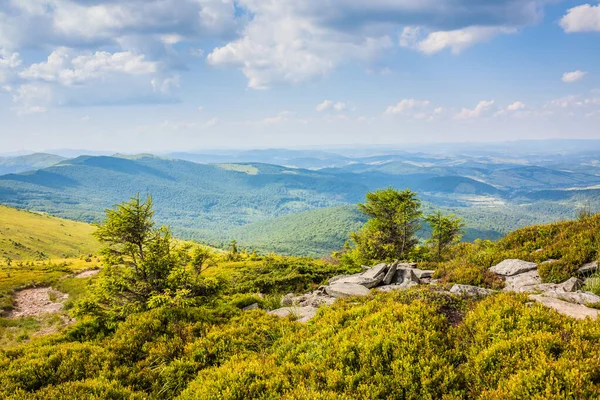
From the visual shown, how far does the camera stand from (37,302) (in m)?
35.0

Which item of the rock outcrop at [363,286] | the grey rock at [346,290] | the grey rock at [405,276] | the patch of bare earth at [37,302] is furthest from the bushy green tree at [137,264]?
the patch of bare earth at [37,302]

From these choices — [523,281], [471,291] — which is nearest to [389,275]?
[523,281]

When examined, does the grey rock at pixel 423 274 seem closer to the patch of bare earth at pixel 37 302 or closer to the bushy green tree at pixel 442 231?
the bushy green tree at pixel 442 231

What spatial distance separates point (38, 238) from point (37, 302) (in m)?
139

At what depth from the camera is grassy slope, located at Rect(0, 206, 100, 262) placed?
382 ft

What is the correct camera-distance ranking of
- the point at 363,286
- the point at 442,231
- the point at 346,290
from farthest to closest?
the point at 442,231, the point at 363,286, the point at 346,290

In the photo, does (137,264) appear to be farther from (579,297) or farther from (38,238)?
(38,238)

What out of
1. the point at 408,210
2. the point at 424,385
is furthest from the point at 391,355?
the point at 408,210

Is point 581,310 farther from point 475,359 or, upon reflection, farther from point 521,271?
point 521,271

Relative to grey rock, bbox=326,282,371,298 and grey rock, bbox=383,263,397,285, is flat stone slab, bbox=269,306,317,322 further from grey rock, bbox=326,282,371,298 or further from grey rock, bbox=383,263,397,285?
grey rock, bbox=383,263,397,285

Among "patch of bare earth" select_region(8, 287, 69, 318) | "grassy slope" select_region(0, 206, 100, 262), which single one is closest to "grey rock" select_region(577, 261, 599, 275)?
"patch of bare earth" select_region(8, 287, 69, 318)

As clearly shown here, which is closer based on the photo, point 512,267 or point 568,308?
point 568,308

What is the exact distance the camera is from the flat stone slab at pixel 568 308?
25.1 feet

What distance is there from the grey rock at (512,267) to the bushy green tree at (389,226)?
1087cm
